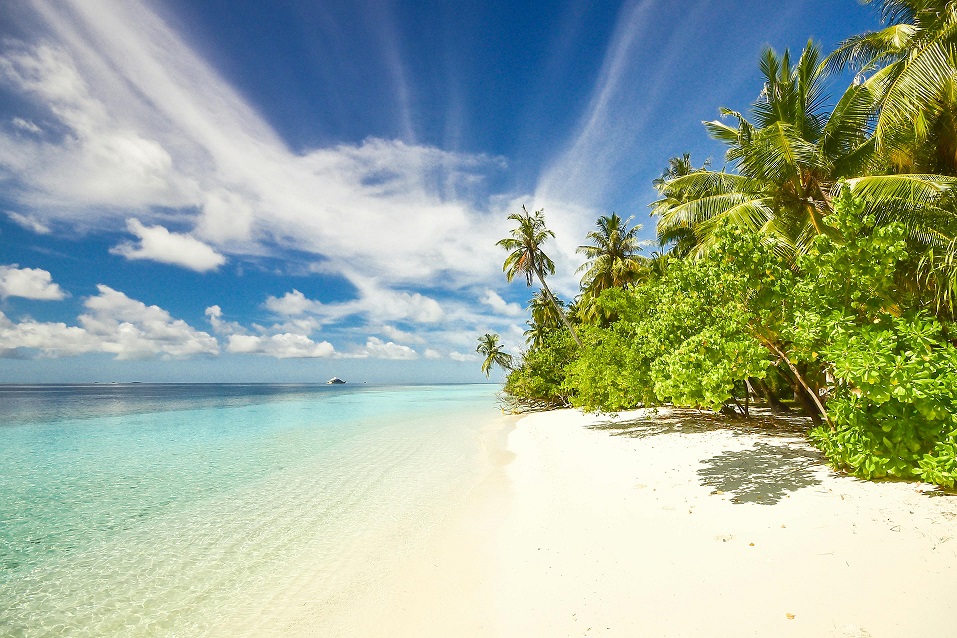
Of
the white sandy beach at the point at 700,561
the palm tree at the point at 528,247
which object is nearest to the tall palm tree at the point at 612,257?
the palm tree at the point at 528,247

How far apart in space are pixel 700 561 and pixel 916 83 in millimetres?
9659

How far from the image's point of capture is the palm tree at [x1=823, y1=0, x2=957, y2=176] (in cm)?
740

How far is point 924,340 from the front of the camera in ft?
16.0

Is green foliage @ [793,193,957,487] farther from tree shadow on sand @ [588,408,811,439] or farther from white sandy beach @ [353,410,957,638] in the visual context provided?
tree shadow on sand @ [588,408,811,439]

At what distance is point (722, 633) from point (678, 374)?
12.2 feet

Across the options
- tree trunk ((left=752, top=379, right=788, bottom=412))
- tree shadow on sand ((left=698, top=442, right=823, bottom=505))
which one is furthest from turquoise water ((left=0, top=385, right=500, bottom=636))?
tree trunk ((left=752, top=379, right=788, bottom=412))

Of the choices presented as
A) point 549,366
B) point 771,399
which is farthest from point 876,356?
point 549,366

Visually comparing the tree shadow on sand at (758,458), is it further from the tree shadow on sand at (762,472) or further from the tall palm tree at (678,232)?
the tall palm tree at (678,232)

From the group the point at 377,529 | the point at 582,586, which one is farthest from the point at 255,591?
the point at 582,586

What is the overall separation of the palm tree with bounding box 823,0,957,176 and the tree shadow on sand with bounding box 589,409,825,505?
6.67 metres

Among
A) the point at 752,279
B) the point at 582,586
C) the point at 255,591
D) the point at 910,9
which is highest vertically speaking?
the point at 910,9

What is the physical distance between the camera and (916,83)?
7.45 meters

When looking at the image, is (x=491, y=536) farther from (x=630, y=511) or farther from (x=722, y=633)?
(x=722, y=633)

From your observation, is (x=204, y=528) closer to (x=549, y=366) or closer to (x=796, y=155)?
(x=796, y=155)
